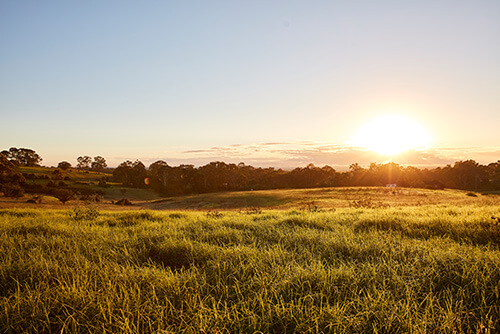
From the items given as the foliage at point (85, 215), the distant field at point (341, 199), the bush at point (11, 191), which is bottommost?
the distant field at point (341, 199)

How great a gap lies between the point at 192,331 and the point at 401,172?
283 feet

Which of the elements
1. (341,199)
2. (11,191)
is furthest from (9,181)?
(341,199)

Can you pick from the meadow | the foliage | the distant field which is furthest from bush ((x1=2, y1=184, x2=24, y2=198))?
the meadow

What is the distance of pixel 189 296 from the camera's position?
2824mm

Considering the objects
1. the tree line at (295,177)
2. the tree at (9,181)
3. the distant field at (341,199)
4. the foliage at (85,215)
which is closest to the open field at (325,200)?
the distant field at (341,199)

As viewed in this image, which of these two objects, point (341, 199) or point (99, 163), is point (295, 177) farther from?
point (99, 163)

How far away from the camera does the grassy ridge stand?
2430mm

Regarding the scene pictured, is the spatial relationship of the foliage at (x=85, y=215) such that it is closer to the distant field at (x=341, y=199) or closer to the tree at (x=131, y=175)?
the distant field at (x=341, y=199)

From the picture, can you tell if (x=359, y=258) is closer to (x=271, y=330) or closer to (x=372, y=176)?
(x=271, y=330)

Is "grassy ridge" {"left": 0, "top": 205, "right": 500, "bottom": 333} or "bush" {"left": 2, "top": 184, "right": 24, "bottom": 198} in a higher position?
"grassy ridge" {"left": 0, "top": 205, "right": 500, "bottom": 333}

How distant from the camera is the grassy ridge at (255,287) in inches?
95.7

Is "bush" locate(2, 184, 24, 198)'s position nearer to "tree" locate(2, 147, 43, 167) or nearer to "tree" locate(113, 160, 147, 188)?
"tree" locate(113, 160, 147, 188)

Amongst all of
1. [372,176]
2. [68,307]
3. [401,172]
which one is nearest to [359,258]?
[68,307]

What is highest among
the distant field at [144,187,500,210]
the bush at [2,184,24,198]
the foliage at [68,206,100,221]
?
the foliage at [68,206,100,221]
